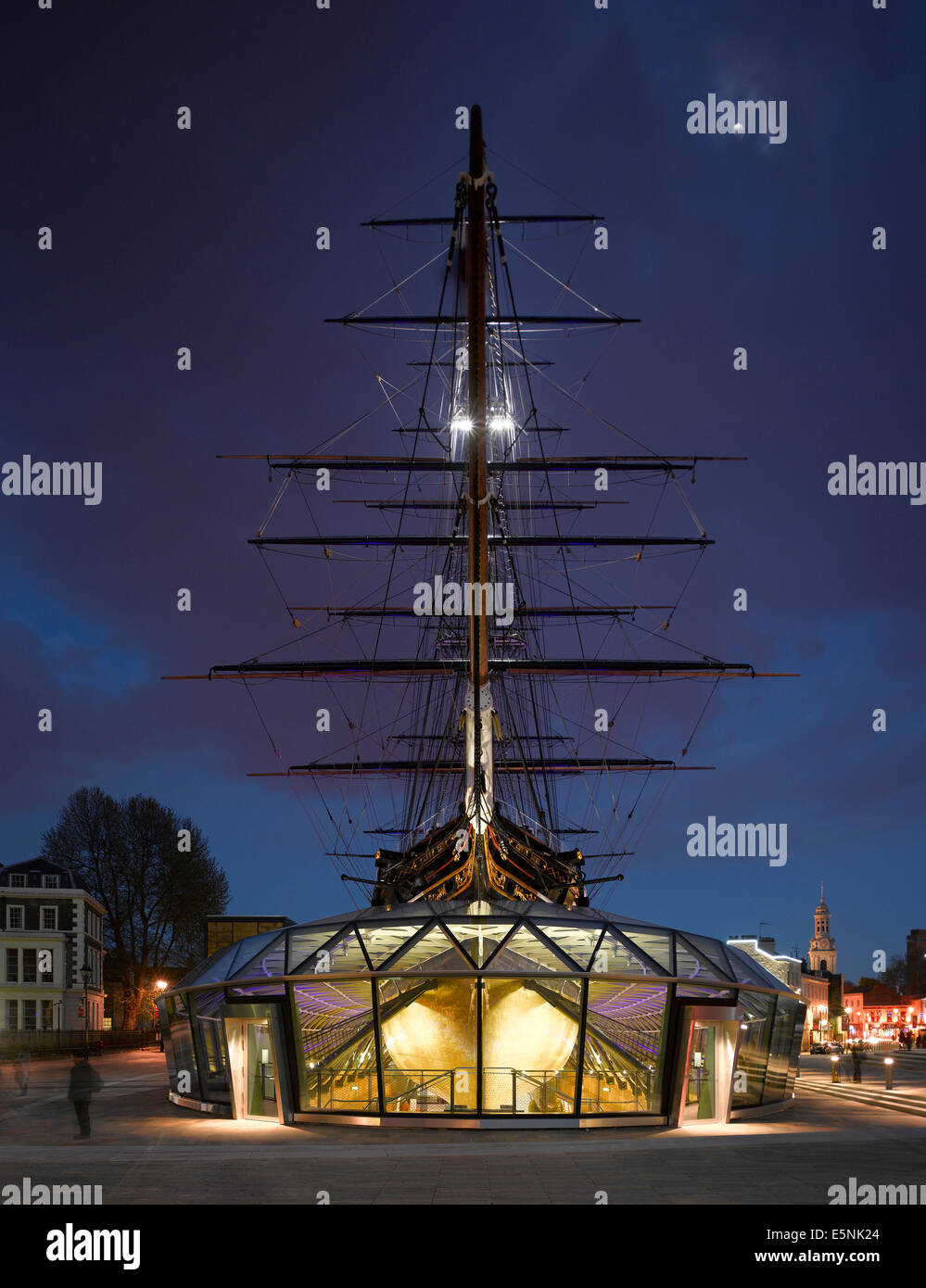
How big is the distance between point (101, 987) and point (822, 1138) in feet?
253

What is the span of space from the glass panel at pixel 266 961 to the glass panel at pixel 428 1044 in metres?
2.15

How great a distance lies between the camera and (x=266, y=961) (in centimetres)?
2180

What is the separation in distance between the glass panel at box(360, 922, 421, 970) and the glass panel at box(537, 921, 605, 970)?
2307 mm

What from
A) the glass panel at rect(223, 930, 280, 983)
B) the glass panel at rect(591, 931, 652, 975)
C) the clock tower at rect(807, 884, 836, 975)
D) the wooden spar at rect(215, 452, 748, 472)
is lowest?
the clock tower at rect(807, 884, 836, 975)

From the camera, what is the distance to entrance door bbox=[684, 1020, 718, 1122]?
826 inches

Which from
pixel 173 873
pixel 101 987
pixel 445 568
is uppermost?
pixel 445 568

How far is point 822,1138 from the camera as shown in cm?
1809

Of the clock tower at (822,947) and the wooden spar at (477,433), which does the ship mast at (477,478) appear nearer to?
the wooden spar at (477,433)

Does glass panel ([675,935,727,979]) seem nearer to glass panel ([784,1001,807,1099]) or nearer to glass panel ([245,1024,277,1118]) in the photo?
glass panel ([784,1001,807,1099])

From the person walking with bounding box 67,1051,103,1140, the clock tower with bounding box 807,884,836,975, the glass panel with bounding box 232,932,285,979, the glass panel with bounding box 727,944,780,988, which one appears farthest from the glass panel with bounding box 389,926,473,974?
the clock tower with bounding box 807,884,836,975

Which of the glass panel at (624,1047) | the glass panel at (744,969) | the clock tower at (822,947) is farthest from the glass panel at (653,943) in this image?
the clock tower at (822,947)
